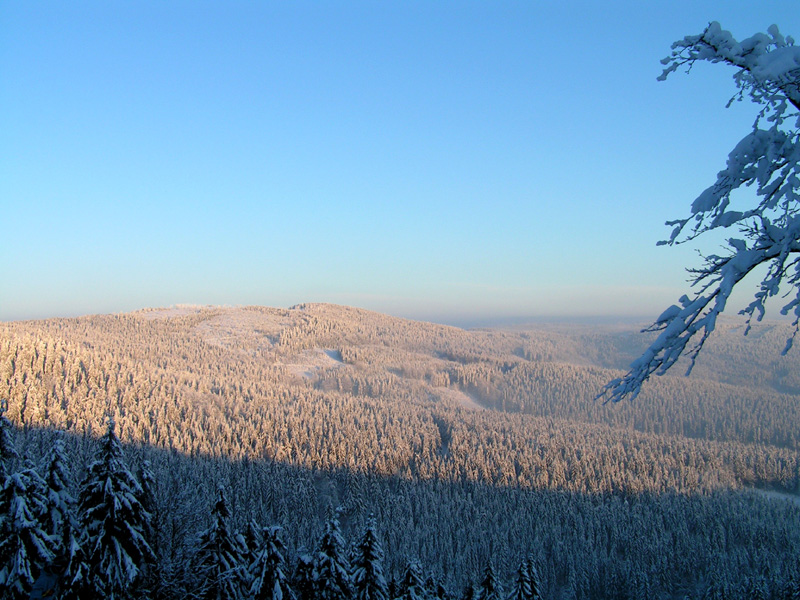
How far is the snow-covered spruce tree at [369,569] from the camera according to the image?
21.7 metres

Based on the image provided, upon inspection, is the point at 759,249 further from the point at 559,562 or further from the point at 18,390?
the point at 18,390

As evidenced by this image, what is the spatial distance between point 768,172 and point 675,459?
16439 centimetres

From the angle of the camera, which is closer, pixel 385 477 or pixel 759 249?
pixel 759 249

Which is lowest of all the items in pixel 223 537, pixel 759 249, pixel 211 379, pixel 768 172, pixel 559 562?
pixel 559 562

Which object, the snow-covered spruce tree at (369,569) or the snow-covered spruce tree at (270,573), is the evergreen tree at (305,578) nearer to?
the snow-covered spruce tree at (270,573)

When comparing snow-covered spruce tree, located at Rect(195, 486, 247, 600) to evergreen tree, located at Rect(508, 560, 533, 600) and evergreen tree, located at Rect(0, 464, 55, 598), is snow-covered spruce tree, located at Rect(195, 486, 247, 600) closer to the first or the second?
evergreen tree, located at Rect(0, 464, 55, 598)

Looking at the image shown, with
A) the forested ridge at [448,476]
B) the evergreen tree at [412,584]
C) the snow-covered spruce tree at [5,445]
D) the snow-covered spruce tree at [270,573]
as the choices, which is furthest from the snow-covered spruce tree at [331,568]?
the forested ridge at [448,476]

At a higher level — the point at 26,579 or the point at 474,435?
the point at 26,579

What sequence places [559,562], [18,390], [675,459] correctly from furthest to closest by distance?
1. [675,459]
2. [18,390]
3. [559,562]

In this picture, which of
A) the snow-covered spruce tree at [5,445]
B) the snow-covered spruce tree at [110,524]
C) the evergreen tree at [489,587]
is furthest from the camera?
the evergreen tree at [489,587]

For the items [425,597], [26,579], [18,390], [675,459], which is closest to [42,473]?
[26,579]

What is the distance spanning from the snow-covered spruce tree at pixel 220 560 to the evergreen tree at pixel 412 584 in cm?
758

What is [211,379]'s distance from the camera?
177875 mm

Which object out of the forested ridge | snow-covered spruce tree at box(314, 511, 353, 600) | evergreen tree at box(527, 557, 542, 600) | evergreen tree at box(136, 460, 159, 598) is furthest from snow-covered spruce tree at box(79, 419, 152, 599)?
the forested ridge
